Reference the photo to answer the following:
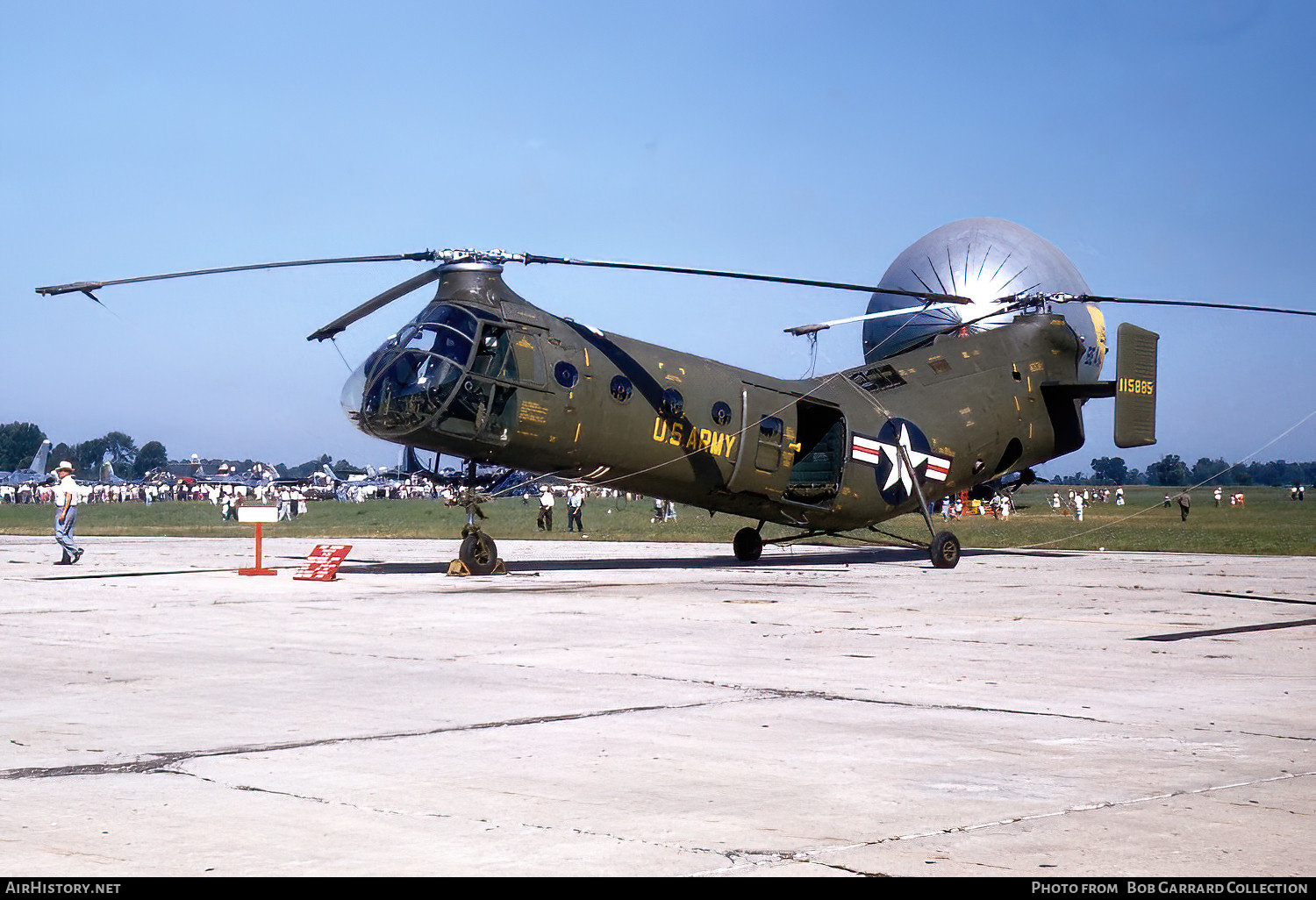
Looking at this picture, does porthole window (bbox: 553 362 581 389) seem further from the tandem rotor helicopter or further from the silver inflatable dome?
the silver inflatable dome

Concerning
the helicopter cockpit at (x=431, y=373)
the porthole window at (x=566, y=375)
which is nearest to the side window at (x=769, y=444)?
the porthole window at (x=566, y=375)

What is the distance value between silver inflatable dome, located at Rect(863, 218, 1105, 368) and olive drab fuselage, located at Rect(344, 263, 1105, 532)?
632 centimetres

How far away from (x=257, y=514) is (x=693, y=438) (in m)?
7.36

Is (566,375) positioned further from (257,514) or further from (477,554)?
(257,514)

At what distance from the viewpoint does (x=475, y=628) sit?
44.5 ft

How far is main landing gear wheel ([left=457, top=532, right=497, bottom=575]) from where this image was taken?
68.5 feet

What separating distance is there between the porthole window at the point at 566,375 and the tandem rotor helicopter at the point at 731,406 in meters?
0.04

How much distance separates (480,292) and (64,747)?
12.8 meters

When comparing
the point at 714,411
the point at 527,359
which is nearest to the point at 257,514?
the point at 527,359

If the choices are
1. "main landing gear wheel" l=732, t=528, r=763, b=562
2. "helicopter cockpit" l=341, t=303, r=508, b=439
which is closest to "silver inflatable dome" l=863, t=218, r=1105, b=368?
"main landing gear wheel" l=732, t=528, r=763, b=562

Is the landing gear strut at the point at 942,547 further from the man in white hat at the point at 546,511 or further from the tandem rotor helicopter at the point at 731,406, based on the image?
the man in white hat at the point at 546,511

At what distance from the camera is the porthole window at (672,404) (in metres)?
21.1

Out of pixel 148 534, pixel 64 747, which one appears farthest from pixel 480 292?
pixel 148 534

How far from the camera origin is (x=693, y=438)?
21.6 metres
